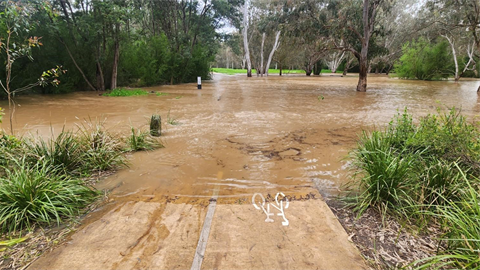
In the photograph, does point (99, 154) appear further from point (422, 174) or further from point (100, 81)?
point (100, 81)

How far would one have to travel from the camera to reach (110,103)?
1093 centimetres

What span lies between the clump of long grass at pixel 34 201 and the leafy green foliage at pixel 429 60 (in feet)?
102

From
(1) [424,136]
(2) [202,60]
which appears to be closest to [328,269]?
(1) [424,136]

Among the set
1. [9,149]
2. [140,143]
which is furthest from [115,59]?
[9,149]

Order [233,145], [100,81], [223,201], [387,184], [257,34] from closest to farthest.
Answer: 1. [387,184]
2. [223,201]
3. [233,145]
4. [100,81]
5. [257,34]

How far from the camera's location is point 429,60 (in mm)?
26156

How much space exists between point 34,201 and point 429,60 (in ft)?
108

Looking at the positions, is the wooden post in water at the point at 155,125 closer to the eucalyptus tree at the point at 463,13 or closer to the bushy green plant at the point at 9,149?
the bushy green plant at the point at 9,149

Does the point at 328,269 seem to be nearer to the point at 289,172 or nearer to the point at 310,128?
the point at 289,172

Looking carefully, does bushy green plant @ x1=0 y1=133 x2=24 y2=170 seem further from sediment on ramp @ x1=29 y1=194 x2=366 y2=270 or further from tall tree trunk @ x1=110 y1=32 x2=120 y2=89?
tall tree trunk @ x1=110 y1=32 x2=120 y2=89

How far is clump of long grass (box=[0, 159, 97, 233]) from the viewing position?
2.51m

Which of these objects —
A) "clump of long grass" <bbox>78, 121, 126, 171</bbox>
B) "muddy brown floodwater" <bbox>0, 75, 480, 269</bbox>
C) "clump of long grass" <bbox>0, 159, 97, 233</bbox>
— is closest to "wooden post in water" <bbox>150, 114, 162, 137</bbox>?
"muddy brown floodwater" <bbox>0, 75, 480, 269</bbox>

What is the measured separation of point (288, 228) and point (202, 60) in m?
24.1

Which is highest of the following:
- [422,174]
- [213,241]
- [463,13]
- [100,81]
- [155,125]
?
[463,13]
